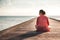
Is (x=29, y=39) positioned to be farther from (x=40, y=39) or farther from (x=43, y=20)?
(x=43, y=20)

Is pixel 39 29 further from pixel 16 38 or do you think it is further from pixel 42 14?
pixel 16 38

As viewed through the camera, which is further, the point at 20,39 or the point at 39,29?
the point at 39,29

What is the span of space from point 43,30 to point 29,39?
6.29ft

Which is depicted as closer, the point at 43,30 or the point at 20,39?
the point at 20,39

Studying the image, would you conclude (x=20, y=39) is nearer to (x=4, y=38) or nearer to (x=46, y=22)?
(x=4, y=38)

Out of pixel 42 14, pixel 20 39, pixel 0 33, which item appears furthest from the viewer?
pixel 42 14

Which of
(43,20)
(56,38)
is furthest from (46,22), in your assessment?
(56,38)

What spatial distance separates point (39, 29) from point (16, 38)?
193 centimetres

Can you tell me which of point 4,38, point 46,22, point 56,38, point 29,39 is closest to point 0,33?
point 4,38

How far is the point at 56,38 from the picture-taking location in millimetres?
5793

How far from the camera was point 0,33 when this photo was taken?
6.17 meters

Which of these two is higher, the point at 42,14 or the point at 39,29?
the point at 42,14

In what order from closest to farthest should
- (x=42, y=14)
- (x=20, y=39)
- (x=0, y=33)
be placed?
1. (x=20, y=39)
2. (x=0, y=33)
3. (x=42, y=14)

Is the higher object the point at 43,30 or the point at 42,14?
the point at 42,14
